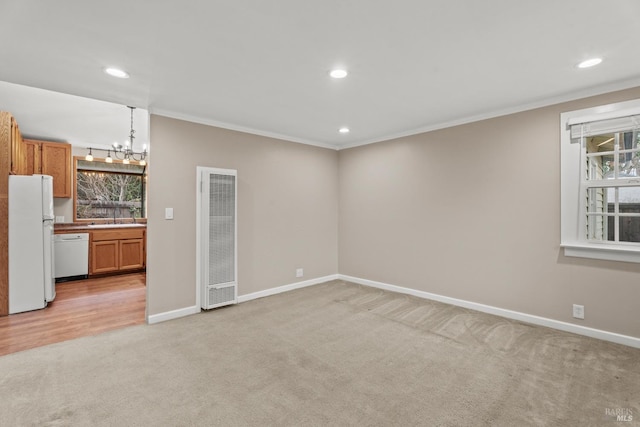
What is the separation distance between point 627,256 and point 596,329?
75cm

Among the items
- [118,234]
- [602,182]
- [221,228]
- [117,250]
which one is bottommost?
[117,250]

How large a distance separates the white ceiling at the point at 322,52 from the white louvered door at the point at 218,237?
0.88 meters

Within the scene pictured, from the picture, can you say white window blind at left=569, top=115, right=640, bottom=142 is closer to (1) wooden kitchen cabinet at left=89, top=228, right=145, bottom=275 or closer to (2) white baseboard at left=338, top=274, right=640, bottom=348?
(2) white baseboard at left=338, top=274, right=640, bottom=348

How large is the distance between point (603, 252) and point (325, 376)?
2.78m

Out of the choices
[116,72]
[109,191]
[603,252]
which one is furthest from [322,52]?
[109,191]

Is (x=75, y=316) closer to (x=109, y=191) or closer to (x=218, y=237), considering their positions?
(x=218, y=237)

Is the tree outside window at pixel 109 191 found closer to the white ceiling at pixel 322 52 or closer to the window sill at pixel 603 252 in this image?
the white ceiling at pixel 322 52

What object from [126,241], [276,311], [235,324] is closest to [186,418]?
[235,324]

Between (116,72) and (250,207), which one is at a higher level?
(116,72)

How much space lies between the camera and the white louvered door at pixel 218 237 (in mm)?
3641

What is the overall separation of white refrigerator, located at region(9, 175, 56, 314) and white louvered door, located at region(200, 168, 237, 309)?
6.73 feet

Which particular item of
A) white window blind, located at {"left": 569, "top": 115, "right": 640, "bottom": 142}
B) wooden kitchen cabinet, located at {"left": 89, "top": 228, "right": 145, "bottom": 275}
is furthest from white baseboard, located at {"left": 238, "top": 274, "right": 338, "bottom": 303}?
white window blind, located at {"left": 569, "top": 115, "right": 640, "bottom": 142}

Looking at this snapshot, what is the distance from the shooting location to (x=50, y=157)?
5.24 metres

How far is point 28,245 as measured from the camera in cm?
372
